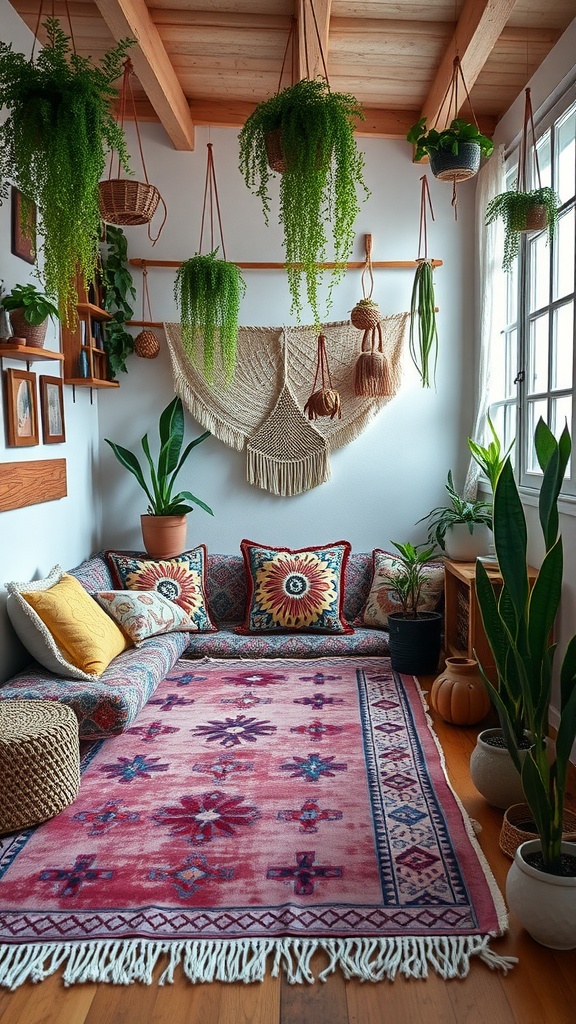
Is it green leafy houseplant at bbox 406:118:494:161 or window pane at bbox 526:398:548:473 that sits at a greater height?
green leafy houseplant at bbox 406:118:494:161

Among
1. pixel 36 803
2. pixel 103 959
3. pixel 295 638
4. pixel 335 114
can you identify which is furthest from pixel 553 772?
pixel 295 638

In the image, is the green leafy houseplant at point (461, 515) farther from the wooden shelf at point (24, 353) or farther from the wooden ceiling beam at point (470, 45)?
the wooden shelf at point (24, 353)

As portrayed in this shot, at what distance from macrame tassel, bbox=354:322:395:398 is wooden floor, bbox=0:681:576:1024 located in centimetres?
316

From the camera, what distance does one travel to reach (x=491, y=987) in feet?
5.91

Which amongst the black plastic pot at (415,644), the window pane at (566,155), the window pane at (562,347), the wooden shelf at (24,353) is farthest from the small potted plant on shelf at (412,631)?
the wooden shelf at (24,353)

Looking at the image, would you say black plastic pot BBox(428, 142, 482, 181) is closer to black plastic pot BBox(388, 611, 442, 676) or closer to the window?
the window

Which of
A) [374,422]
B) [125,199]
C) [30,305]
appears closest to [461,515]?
[374,422]

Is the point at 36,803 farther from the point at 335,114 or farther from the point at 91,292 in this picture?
the point at 91,292

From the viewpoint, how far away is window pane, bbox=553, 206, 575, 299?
327cm

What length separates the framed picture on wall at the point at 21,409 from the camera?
3.33m

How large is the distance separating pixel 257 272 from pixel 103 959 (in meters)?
3.75

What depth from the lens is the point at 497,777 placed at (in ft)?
8.43

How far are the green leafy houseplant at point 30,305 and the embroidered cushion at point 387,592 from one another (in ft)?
7.24

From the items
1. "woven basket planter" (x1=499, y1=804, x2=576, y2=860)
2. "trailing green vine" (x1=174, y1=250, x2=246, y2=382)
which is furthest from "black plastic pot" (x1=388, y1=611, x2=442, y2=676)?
"trailing green vine" (x1=174, y1=250, x2=246, y2=382)
